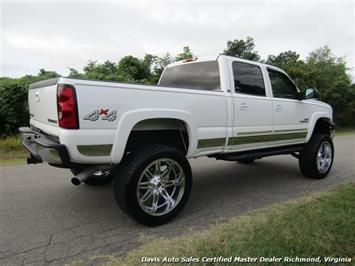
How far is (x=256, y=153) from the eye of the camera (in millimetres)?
4617

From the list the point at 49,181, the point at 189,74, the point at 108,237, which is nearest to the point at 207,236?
the point at 108,237

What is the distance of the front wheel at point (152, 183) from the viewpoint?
313 centimetres

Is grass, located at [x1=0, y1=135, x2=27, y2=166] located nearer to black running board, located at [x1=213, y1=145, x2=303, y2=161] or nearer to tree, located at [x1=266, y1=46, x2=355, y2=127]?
black running board, located at [x1=213, y1=145, x2=303, y2=161]

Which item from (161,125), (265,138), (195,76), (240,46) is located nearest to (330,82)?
(240,46)

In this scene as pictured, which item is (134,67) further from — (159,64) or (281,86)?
(281,86)

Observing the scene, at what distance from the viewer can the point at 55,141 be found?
10.1ft

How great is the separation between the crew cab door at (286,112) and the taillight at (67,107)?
3.23 m

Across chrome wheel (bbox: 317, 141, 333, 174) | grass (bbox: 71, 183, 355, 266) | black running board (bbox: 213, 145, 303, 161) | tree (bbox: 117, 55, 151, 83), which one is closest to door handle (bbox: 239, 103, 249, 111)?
black running board (bbox: 213, 145, 303, 161)

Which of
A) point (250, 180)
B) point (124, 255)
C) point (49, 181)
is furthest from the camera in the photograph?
point (250, 180)

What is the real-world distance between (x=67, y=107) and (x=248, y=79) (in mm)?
2839

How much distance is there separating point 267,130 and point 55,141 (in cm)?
314

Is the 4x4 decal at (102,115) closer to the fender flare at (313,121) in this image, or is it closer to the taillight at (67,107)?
the taillight at (67,107)

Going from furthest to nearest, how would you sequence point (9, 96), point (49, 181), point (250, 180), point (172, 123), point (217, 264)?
1. point (9, 96)
2. point (250, 180)
3. point (49, 181)
4. point (172, 123)
5. point (217, 264)

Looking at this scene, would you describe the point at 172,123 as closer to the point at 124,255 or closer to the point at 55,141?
the point at 55,141
